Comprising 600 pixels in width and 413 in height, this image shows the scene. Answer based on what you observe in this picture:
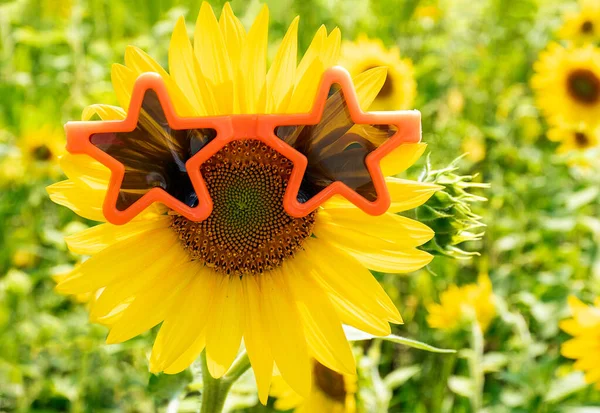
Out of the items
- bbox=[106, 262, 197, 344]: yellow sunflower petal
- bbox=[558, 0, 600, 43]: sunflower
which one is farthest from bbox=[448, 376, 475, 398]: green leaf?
bbox=[558, 0, 600, 43]: sunflower

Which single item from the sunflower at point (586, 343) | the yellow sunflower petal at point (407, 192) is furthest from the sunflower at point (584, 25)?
the yellow sunflower petal at point (407, 192)

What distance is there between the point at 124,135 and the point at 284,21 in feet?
8.03

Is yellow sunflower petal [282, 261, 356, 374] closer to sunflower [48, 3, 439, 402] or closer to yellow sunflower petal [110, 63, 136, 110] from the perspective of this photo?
sunflower [48, 3, 439, 402]

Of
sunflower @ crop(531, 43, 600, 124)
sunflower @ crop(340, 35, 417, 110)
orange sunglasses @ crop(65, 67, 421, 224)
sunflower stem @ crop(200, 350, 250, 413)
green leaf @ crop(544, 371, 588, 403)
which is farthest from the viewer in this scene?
sunflower @ crop(531, 43, 600, 124)

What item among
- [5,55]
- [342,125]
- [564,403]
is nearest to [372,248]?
[342,125]

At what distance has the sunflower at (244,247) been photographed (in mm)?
874

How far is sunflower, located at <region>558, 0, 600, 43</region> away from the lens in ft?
10.3

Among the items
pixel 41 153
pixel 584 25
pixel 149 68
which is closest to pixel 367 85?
pixel 149 68

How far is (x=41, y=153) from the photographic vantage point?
7.96 feet

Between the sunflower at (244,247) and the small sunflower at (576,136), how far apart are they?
193cm

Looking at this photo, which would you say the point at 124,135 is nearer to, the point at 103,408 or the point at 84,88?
the point at 103,408

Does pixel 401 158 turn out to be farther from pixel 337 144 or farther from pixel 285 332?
pixel 285 332

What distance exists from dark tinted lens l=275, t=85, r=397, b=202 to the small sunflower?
197 centimetres

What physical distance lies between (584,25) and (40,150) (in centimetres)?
259
